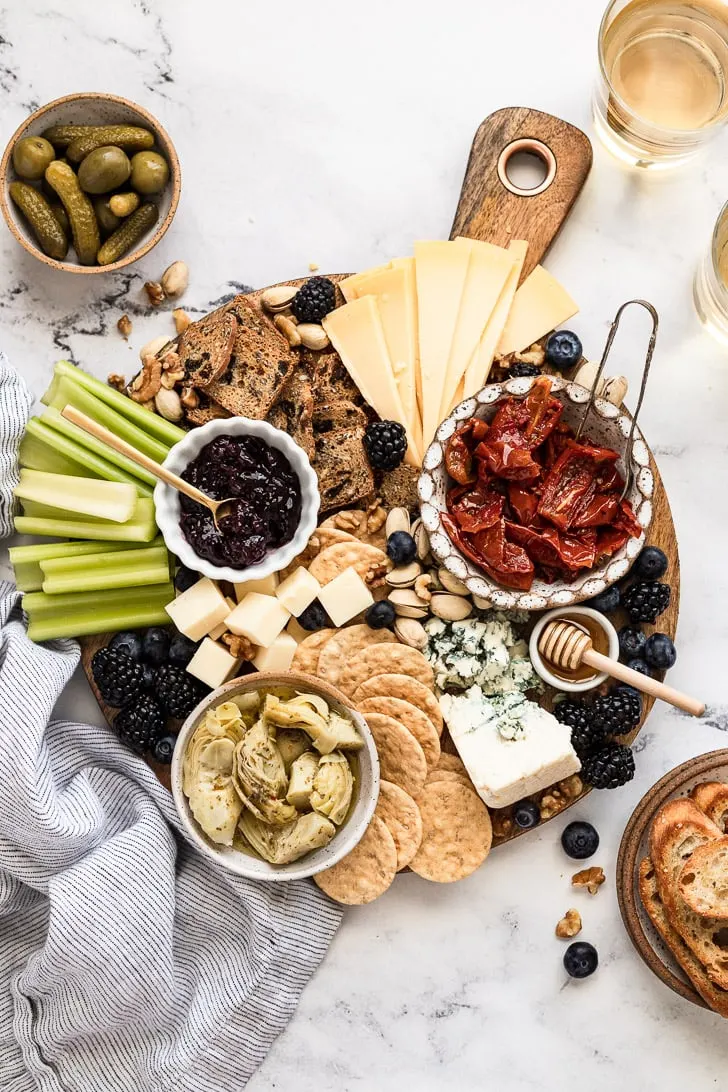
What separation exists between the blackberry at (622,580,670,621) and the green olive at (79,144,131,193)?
1.76 meters

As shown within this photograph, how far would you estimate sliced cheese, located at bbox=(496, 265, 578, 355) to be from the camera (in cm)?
275

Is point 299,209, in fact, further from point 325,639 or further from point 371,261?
point 325,639

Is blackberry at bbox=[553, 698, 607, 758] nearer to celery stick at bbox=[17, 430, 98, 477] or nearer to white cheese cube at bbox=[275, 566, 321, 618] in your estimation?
white cheese cube at bbox=[275, 566, 321, 618]

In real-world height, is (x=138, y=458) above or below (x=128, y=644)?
above

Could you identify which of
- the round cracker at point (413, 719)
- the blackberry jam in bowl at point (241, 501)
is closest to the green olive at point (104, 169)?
the blackberry jam in bowl at point (241, 501)

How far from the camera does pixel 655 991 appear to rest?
2.83m

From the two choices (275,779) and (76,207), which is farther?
(76,207)

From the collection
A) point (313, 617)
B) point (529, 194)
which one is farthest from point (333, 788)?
point (529, 194)

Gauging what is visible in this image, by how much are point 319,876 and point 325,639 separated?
62cm

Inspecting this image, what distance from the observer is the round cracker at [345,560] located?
269 centimetres

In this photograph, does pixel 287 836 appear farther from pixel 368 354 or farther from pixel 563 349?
pixel 563 349

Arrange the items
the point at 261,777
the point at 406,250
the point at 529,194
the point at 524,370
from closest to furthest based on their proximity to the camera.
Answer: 1. the point at 261,777
2. the point at 524,370
3. the point at 529,194
4. the point at 406,250

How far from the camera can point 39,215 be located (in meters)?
2.75

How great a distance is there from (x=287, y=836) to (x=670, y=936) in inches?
41.4
